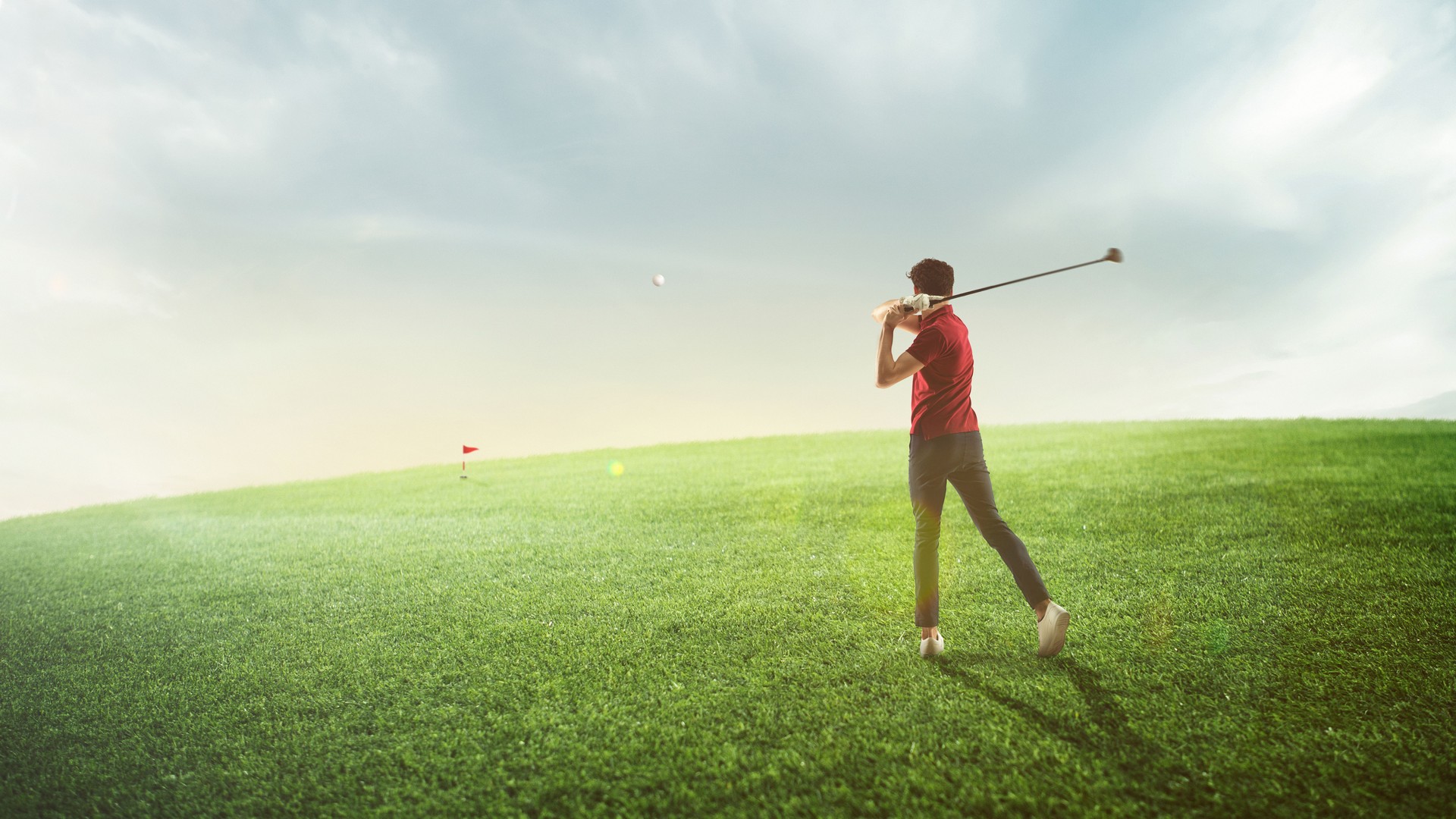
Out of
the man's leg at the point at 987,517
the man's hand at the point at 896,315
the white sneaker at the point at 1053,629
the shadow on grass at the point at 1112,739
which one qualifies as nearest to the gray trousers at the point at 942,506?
the man's leg at the point at 987,517

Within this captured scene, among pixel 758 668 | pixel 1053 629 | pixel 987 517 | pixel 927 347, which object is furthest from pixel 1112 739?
pixel 927 347

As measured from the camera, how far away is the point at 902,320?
4.26 meters

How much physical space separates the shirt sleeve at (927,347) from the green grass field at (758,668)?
190cm

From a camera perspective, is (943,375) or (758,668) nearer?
(943,375)

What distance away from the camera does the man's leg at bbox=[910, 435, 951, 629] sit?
167 inches

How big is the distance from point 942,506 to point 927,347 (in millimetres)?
998

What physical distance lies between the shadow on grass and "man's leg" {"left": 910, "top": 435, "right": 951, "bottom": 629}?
1.29ft

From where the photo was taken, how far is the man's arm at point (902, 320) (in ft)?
13.9

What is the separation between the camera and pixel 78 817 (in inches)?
133

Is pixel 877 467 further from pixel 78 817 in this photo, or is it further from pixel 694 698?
pixel 78 817

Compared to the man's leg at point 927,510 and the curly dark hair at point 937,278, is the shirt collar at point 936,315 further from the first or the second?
the man's leg at point 927,510

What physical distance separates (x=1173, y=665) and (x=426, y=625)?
536 centimetres

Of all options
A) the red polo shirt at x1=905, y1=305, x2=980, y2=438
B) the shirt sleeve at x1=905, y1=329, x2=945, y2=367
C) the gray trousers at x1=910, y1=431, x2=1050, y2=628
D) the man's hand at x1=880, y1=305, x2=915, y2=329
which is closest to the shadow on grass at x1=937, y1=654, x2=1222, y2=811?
the gray trousers at x1=910, y1=431, x2=1050, y2=628

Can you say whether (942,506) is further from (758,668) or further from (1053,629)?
(758,668)
